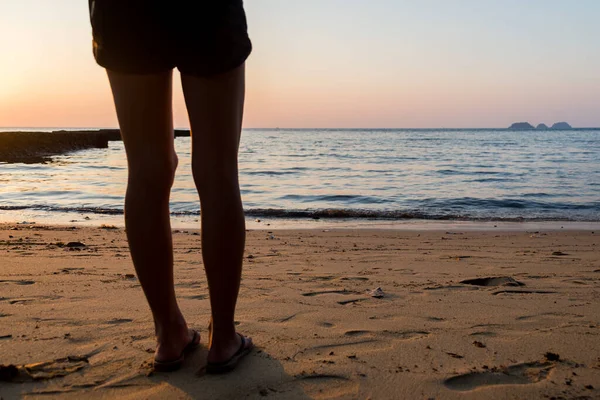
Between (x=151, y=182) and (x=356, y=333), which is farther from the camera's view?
(x=356, y=333)

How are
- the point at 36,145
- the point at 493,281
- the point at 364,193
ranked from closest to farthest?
the point at 493,281 < the point at 364,193 < the point at 36,145

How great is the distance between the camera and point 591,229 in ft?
25.0

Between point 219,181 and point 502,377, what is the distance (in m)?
1.14

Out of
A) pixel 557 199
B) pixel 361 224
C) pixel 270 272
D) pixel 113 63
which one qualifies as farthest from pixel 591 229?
pixel 113 63

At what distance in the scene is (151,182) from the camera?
1.86 m

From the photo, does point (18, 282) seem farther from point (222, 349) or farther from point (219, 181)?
point (219, 181)

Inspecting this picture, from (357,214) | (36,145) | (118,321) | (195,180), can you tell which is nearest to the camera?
(195,180)

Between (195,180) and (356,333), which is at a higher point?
(195,180)

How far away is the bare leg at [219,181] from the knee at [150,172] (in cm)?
13

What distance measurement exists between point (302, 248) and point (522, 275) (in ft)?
7.32

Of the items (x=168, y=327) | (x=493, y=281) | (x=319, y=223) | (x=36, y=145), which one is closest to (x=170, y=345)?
(x=168, y=327)

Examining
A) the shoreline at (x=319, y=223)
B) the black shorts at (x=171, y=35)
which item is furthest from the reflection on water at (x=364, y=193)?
the black shorts at (x=171, y=35)

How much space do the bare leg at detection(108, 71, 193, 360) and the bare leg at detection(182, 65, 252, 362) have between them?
12 centimetres

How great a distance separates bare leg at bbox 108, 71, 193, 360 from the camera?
5.86ft
